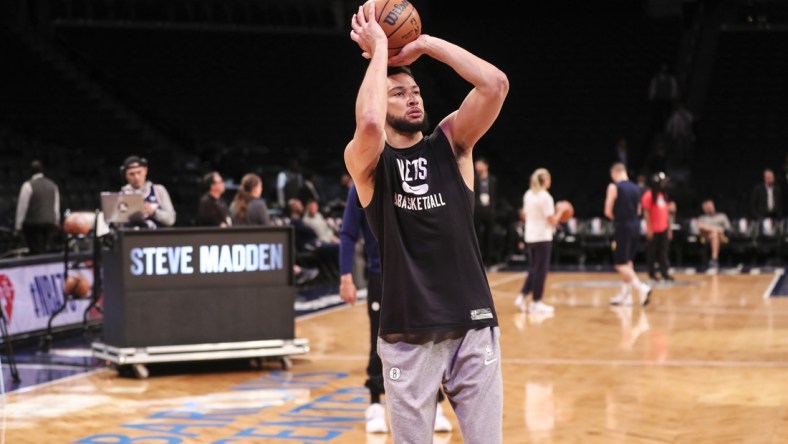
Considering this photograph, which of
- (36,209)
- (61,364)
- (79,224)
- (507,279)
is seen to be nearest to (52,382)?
(61,364)

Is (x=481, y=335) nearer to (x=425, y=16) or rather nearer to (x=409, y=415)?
(x=409, y=415)

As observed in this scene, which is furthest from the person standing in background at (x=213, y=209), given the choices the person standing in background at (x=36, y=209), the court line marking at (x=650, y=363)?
the person standing in background at (x=36, y=209)

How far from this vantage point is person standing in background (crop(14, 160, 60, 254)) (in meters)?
16.3

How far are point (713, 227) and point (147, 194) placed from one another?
13.9 metres

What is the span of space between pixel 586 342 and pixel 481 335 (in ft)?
26.0

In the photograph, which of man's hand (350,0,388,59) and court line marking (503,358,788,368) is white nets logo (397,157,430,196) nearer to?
man's hand (350,0,388,59)

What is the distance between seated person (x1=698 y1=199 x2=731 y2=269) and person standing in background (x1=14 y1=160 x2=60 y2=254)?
465 inches

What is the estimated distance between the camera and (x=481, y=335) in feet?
13.9

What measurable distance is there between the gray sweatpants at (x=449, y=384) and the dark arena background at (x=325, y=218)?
3.14m

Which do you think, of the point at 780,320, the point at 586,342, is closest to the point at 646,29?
the point at 780,320

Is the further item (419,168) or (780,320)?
(780,320)

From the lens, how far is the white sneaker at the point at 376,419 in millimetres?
7512

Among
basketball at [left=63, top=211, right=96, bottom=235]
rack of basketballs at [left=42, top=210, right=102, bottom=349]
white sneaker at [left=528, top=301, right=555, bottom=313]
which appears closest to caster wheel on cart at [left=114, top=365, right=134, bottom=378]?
rack of basketballs at [left=42, top=210, right=102, bottom=349]

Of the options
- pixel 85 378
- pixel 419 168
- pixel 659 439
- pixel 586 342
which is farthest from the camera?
pixel 586 342
